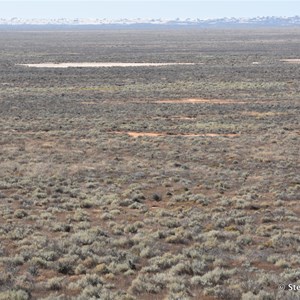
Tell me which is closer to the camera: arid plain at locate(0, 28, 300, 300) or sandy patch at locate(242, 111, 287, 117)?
arid plain at locate(0, 28, 300, 300)

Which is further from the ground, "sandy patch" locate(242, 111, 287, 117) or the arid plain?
the arid plain

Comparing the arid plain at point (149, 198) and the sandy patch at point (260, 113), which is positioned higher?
the arid plain at point (149, 198)

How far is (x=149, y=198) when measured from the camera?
2211cm

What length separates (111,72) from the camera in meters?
85.1

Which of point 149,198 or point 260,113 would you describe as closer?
point 149,198

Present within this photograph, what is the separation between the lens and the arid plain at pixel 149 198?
13195 mm

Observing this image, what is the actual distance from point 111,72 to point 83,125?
1749 inches

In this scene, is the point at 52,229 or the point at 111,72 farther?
the point at 111,72

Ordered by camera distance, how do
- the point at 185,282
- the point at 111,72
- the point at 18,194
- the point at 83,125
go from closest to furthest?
1. the point at 185,282
2. the point at 18,194
3. the point at 83,125
4. the point at 111,72

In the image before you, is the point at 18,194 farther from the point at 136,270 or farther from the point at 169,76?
the point at 169,76

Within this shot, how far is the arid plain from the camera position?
43.3 feet

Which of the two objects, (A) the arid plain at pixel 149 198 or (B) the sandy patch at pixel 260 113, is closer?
(A) the arid plain at pixel 149 198

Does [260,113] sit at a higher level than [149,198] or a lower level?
lower

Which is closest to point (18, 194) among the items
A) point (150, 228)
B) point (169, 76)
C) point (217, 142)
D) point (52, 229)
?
point (52, 229)
